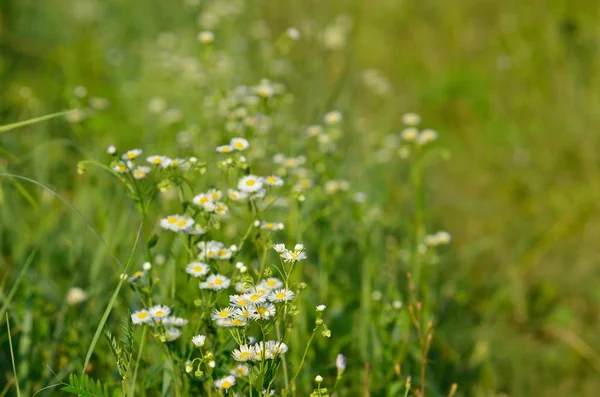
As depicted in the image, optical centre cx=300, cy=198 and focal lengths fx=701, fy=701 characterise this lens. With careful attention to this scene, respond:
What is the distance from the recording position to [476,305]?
103 inches

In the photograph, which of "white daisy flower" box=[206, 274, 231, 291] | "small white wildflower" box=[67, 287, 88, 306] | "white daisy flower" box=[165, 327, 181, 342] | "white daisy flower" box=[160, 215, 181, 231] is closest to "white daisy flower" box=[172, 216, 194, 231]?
"white daisy flower" box=[160, 215, 181, 231]

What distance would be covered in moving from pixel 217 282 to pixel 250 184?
235mm

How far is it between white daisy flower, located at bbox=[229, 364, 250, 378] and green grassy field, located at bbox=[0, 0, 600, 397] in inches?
1.2

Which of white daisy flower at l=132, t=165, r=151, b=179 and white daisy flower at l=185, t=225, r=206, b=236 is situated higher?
white daisy flower at l=132, t=165, r=151, b=179

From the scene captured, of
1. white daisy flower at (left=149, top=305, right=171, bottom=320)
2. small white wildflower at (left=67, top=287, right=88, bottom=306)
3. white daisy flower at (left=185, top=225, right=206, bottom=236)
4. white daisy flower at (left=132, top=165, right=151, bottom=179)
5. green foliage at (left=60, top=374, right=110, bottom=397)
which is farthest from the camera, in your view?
small white wildflower at (left=67, top=287, right=88, bottom=306)

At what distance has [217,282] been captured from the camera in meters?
1.48

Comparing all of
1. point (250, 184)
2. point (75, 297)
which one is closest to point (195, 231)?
point (250, 184)

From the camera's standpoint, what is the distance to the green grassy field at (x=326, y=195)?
5.97ft

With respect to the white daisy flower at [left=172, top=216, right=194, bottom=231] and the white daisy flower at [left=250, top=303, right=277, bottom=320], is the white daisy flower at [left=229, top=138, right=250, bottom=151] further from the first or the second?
the white daisy flower at [left=250, top=303, right=277, bottom=320]

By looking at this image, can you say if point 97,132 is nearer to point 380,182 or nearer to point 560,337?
point 380,182

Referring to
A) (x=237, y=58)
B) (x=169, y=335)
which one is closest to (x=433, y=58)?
(x=237, y=58)

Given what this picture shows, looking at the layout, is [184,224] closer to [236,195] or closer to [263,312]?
[236,195]

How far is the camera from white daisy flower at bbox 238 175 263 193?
154 centimetres

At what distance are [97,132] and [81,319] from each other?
1.48 metres
